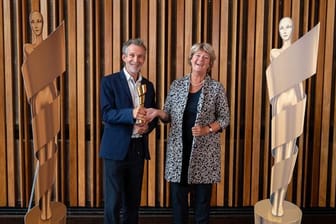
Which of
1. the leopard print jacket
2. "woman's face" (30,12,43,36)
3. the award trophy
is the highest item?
"woman's face" (30,12,43,36)

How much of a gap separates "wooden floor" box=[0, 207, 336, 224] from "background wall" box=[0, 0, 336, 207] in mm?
76

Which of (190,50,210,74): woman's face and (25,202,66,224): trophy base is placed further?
(190,50,210,74): woman's face

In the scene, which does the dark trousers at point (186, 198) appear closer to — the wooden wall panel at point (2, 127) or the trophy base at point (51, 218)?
the trophy base at point (51, 218)

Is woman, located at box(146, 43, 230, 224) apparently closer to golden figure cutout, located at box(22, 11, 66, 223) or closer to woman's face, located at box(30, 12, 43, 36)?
golden figure cutout, located at box(22, 11, 66, 223)

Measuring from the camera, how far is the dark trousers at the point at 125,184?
3.37 meters

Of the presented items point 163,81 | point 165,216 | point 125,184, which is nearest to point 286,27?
point 125,184

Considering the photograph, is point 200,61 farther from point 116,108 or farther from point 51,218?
point 51,218

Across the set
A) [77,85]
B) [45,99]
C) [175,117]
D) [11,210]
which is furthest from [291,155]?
[11,210]

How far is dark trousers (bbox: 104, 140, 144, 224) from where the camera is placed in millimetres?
3369

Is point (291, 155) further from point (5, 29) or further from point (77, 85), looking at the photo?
point (5, 29)

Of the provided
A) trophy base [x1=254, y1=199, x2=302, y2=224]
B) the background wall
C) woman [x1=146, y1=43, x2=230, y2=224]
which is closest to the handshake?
woman [x1=146, y1=43, x2=230, y2=224]

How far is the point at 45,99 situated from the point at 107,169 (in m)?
0.99

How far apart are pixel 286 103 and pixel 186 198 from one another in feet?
4.11

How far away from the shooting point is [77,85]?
4453mm
